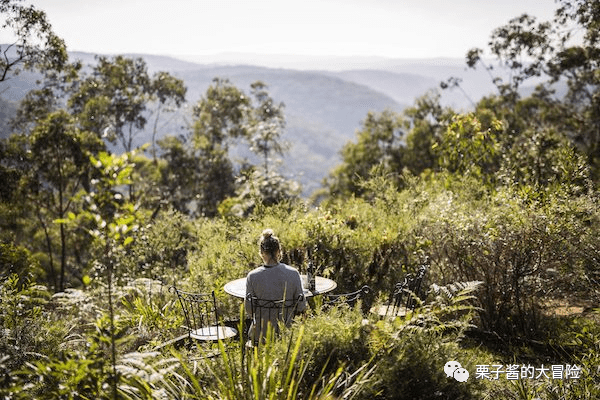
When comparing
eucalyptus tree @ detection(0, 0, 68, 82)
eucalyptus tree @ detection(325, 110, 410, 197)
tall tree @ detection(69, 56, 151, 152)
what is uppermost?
eucalyptus tree @ detection(0, 0, 68, 82)

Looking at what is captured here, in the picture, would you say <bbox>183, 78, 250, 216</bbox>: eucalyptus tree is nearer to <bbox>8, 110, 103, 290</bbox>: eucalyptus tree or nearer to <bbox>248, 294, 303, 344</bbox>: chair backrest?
<bbox>8, 110, 103, 290</bbox>: eucalyptus tree

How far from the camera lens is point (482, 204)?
6.26 meters

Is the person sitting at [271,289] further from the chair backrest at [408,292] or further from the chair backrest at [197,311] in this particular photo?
the chair backrest at [408,292]

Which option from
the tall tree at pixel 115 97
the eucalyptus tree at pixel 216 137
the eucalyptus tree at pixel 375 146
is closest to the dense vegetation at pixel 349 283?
the tall tree at pixel 115 97

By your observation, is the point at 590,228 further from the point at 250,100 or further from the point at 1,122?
the point at 250,100

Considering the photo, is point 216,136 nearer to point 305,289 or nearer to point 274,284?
point 305,289

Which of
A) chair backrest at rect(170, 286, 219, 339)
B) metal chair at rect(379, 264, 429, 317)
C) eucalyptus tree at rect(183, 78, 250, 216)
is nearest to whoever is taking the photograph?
metal chair at rect(379, 264, 429, 317)

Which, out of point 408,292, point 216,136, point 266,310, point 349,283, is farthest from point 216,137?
point 408,292

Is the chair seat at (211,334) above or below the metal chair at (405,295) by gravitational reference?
below

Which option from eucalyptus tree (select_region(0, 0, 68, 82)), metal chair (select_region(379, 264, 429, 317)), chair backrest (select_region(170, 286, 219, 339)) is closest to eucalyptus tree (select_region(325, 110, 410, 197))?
eucalyptus tree (select_region(0, 0, 68, 82))

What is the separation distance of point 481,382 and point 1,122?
23.8 meters

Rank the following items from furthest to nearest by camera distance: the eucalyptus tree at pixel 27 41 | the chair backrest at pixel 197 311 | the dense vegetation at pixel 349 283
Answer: the eucalyptus tree at pixel 27 41
the chair backrest at pixel 197 311
the dense vegetation at pixel 349 283

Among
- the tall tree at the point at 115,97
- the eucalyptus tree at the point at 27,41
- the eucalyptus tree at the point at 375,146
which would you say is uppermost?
the eucalyptus tree at the point at 27,41

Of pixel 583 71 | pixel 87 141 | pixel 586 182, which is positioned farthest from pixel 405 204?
pixel 583 71
